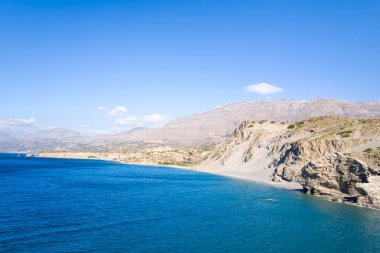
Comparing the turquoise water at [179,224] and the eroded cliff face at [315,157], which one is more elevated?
the eroded cliff face at [315,157]

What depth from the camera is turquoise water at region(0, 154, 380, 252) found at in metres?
34.6

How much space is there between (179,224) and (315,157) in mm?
54575

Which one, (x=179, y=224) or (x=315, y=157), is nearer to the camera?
(x=179, y=224)

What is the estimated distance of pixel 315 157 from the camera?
86.6 meters

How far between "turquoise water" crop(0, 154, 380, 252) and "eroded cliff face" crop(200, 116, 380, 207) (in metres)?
5.59

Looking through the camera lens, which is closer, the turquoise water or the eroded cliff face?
the turquoise water

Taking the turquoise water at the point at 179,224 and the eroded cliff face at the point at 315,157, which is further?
the eroded cliff face at the point at 315,157

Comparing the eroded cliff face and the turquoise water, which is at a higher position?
the eroded cliff face

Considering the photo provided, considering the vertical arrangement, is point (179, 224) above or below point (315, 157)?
below

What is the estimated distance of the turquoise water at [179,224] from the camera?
3456 cm

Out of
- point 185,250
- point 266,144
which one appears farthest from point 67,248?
point 266,144

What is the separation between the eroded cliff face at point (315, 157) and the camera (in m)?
62.7

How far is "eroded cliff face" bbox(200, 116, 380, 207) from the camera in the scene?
6272 centimetres

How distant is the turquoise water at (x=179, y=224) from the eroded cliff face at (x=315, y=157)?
559cm
